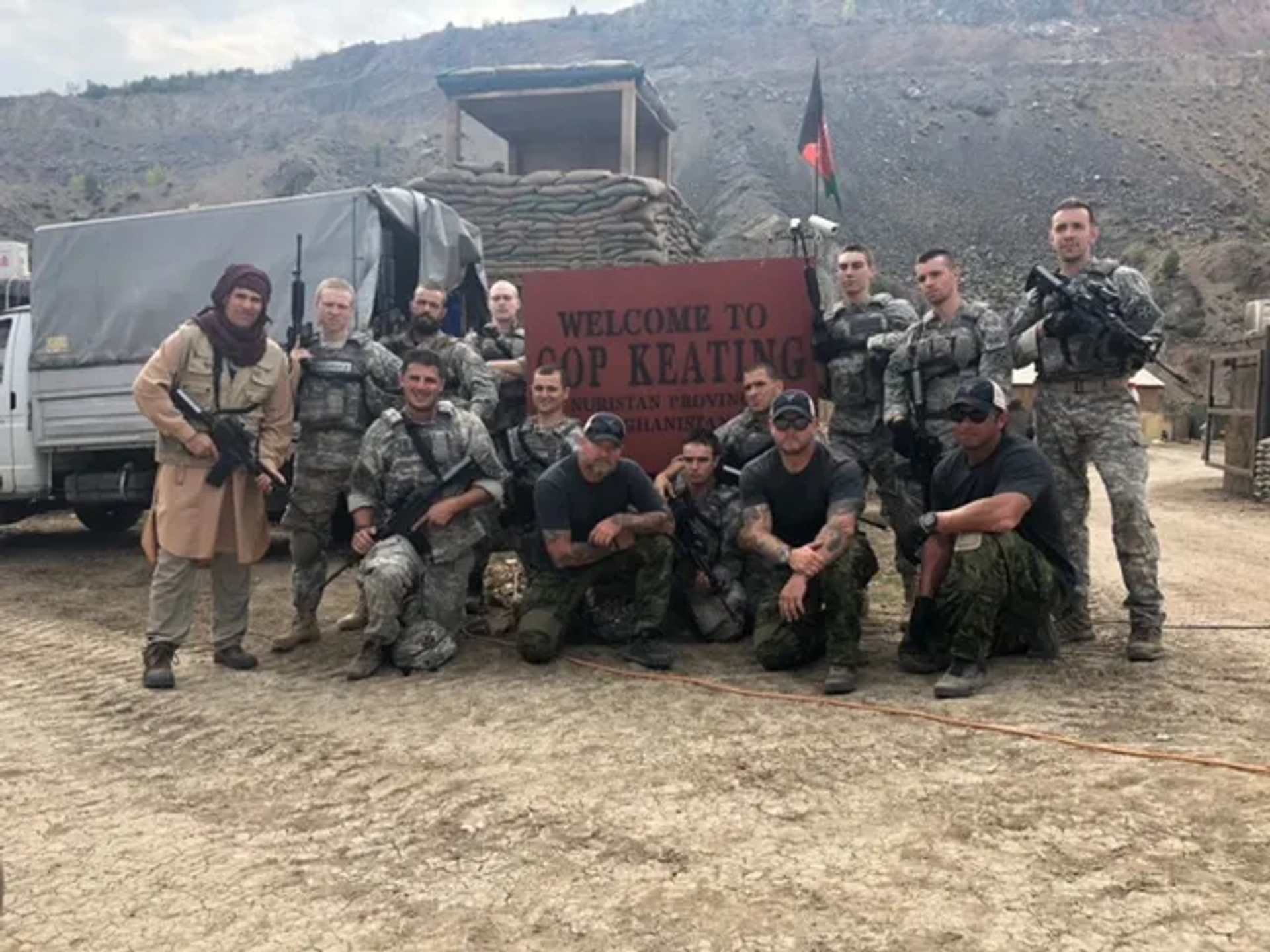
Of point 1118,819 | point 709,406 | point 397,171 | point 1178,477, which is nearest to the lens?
point 1118,819

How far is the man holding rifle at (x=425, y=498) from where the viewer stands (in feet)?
15.9

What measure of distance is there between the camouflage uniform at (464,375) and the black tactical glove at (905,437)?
2076mm

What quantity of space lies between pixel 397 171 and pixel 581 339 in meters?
39.0

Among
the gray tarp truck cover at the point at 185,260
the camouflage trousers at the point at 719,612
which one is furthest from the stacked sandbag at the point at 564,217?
the camouflage trousers at the point at 719,612

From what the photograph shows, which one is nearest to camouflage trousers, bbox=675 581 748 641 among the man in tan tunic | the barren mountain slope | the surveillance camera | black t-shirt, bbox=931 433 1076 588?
black t-shirt, bbox=931 433 1076 588

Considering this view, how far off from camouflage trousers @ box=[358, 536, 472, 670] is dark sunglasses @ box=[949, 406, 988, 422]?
234 centimetres

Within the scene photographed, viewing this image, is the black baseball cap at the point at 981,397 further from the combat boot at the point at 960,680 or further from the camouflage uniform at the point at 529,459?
the camouflage uniform at the point at 529,459

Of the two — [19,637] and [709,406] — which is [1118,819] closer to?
[709,406]

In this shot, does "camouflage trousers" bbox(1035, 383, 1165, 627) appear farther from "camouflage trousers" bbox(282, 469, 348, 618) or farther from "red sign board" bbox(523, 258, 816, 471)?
"camouflage trousers" bbox(282, 469, 348, 618)

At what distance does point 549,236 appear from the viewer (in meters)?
15.3

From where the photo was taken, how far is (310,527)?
5.31 metres

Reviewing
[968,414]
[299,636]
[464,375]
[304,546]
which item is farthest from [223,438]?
[968,414]

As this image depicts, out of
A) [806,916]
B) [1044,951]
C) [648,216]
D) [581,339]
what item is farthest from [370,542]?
[648,216]

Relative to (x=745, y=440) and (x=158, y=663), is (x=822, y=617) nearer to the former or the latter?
(x=745, y=440)
